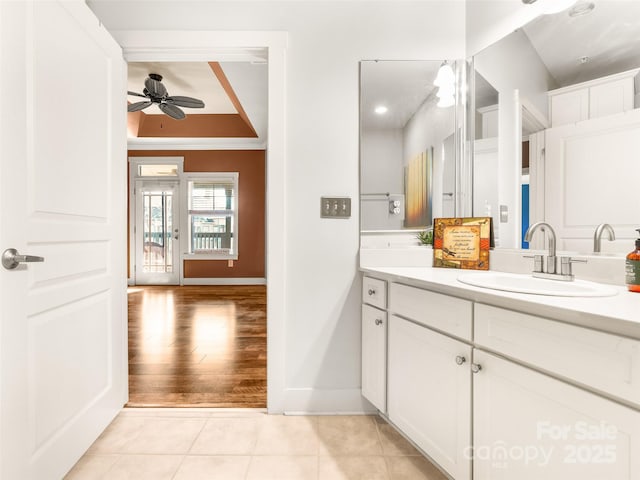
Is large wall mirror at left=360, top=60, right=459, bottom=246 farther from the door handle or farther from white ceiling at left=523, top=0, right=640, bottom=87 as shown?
the door handle

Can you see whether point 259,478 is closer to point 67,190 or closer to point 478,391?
point 478,391

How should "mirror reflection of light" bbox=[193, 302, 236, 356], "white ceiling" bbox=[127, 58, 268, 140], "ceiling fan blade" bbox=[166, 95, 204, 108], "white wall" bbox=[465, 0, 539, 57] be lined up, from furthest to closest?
"ceiling fan blade" bbox=[166, 95, 204, 108] → "white ceiling" bbox=[127, 58, 268, 140] → "mirror reflection of light" bbox=[193, 302, 236, 356] → "white wall" bbox=[465, 0, 539, 57]

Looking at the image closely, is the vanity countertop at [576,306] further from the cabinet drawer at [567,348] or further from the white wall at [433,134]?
the white wall at [433,134]

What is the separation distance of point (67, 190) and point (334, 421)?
166 cm

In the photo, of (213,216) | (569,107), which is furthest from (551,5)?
(213,216)

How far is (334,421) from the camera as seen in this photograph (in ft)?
5.83

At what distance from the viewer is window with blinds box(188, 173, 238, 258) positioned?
629cm

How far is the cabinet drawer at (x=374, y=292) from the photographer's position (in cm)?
162

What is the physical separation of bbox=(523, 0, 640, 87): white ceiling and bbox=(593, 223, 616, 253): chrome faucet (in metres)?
0.56

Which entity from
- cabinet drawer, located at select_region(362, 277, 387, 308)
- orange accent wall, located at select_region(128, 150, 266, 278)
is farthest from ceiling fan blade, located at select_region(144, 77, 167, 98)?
cabinet drawer, located at select_region(362, 277, 387, 308)

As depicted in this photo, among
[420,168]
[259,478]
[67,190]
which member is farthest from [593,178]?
[67,190]

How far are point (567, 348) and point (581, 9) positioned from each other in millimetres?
1353

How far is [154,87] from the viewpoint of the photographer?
3.77m

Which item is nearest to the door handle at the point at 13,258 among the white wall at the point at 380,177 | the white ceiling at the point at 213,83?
the white wall at the point at 380,177
